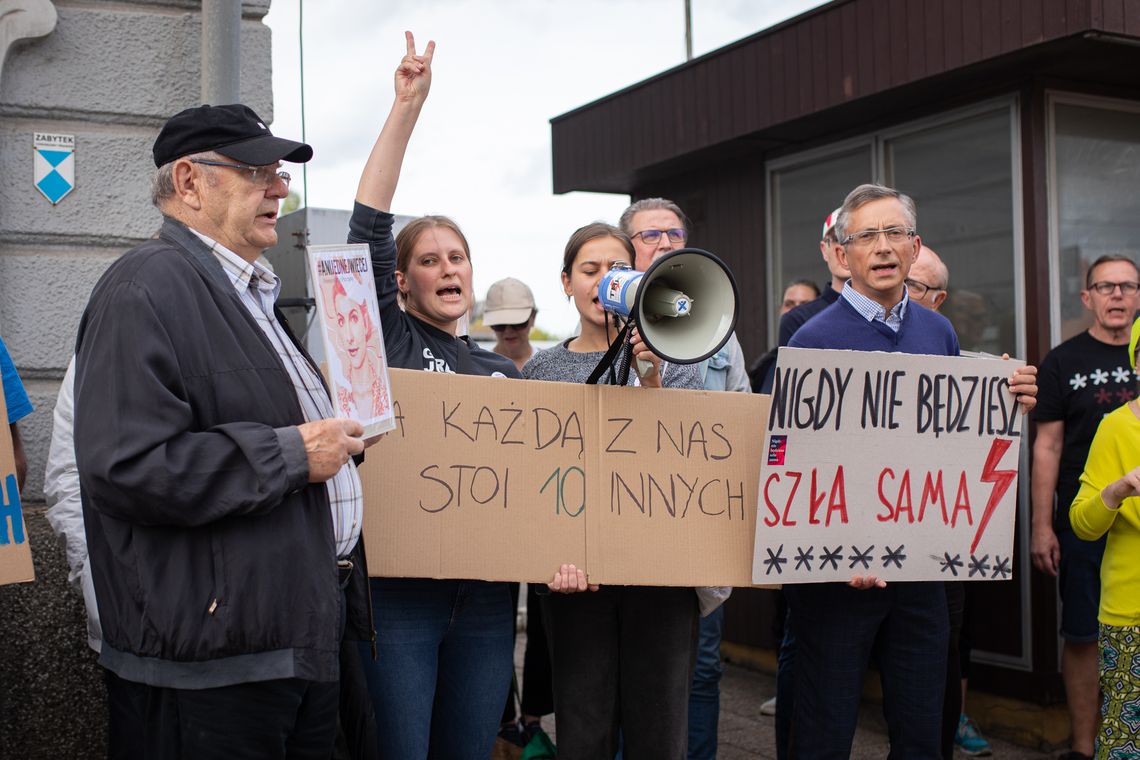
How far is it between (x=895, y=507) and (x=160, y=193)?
7.16 ft

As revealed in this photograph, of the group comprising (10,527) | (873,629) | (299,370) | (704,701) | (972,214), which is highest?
(972,214)

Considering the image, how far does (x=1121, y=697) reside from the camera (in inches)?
147

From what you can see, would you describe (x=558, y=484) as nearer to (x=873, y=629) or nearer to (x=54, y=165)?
(x=873, y=629)

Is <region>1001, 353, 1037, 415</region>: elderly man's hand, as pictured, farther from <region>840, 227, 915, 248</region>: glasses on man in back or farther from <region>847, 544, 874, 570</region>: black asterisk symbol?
<region>847, 544, 874, 570</region>: black asterisk symbol

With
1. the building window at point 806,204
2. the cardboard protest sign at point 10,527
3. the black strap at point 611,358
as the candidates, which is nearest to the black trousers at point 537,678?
the black strap at point 611,358

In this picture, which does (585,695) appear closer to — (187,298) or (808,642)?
(808,642)

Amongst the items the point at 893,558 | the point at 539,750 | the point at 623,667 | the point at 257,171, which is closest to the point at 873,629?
the point at 893,558

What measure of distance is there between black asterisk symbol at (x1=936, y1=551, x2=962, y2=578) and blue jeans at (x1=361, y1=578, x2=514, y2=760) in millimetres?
1295

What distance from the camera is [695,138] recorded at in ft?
22.6

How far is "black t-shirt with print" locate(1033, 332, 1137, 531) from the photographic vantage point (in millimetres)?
4945

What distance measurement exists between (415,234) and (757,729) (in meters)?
→ 3.64

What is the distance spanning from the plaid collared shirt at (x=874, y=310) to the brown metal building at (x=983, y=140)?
190cm

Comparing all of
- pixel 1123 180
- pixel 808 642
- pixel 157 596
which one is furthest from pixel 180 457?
pixel 1123 180

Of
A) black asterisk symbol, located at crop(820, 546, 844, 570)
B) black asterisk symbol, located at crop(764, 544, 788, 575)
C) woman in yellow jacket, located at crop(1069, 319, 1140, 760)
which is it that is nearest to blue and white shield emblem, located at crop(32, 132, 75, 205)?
black asterisk symbol, located at crop(764, 544, 788, 575)
